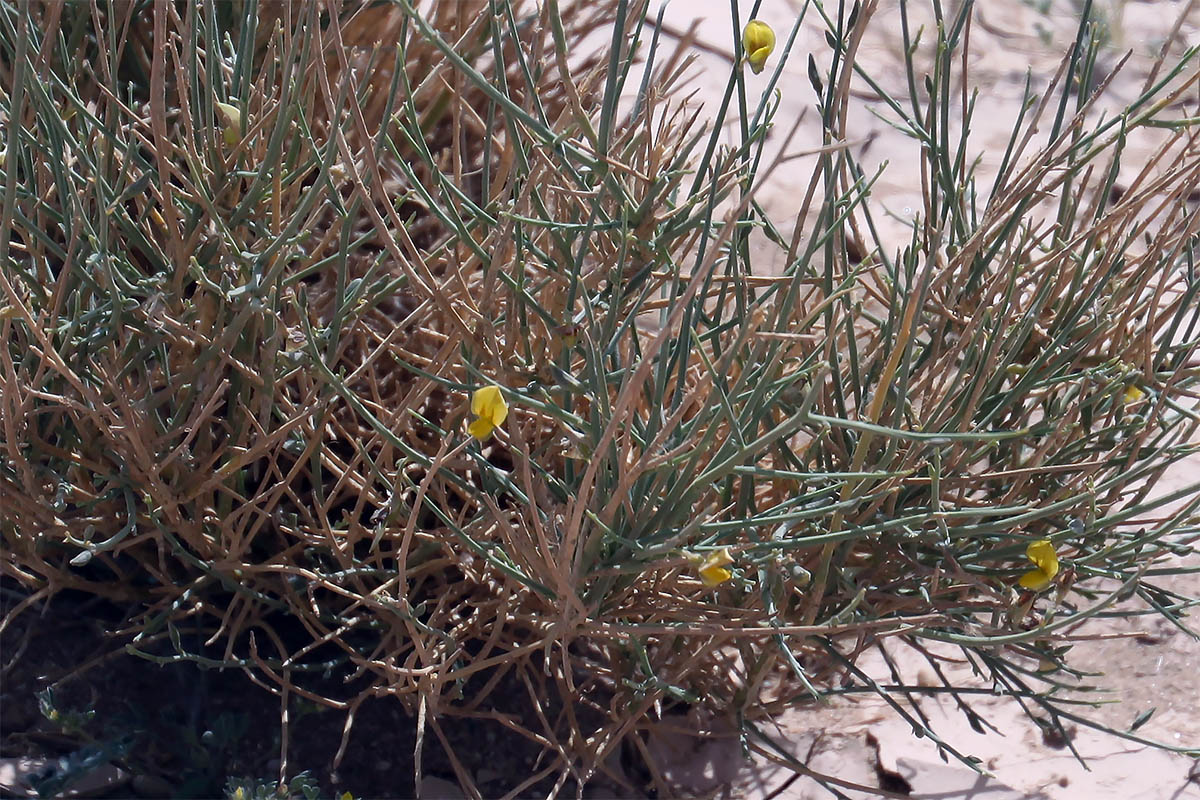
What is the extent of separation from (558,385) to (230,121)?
288 mm

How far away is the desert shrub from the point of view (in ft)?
2.38

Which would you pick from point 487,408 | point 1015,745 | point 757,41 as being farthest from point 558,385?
point 1015,745

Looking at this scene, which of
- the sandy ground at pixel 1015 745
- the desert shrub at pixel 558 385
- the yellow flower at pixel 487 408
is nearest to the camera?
the yellow flower at pixel 487 408

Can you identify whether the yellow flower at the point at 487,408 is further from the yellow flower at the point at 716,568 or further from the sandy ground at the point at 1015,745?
the sandy ground at the point at 1015,745

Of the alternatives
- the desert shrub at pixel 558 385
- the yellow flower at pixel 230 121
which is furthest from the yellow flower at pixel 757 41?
the yellow flower at pixel 230 121

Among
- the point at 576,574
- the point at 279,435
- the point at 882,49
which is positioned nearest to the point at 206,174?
the point at 279,435

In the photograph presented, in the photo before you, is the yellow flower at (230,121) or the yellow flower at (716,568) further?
the yellow flower at (230,121)

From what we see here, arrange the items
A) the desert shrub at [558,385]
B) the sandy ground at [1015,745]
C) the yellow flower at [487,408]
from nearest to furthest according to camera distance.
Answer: the yellow flower at [487,408] < the desert shrub at [558,385] < the sandy ground at [1015,745]

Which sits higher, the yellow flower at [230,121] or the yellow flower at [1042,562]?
the yellow flower at [230,121]

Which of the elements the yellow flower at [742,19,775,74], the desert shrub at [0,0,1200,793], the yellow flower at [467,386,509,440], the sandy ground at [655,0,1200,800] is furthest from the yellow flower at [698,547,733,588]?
the sandy ground at [655,0,1200,800]

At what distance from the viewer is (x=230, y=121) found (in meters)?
0.77

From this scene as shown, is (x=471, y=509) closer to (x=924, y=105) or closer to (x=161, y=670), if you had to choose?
(x=161, y=670)

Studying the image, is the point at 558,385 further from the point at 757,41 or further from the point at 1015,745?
the point at 1015,745

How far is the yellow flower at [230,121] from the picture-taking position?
2.44 ft
